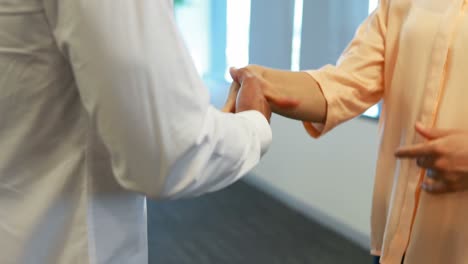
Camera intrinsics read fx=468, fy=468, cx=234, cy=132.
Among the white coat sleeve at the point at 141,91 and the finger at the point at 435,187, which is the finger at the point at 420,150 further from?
the white coat sleeve at the point at 141,91

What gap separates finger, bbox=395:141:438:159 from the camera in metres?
0.82

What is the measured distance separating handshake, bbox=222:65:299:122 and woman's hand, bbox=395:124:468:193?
284 mm

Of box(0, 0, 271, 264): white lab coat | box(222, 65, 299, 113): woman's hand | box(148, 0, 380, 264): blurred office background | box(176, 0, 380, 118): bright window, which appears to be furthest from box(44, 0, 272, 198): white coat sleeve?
box(176, 0, 380, 118): bright window

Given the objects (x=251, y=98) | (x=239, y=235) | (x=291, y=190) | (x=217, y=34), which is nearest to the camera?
(x=251, y=98)

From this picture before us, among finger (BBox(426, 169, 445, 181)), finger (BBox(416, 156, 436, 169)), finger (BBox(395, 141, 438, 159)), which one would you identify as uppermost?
finger (BBox(395, 141, 438, 159))

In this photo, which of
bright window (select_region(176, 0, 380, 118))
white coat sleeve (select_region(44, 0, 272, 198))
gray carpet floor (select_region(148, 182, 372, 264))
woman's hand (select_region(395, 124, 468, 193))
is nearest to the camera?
white coat sleeve (select_region(44, 0, 272, 198))

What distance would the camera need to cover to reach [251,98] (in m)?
0.96

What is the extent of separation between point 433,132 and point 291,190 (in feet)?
6.61

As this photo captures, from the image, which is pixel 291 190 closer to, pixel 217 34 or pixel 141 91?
pixel 217 34

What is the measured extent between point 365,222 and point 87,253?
1.90m

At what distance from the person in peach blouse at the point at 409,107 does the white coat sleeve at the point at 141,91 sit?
431 mm

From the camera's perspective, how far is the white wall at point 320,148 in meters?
2.24

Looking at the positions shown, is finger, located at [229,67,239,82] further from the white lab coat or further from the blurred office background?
the blurred office background

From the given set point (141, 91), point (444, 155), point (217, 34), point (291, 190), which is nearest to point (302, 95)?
point (444, 155)
